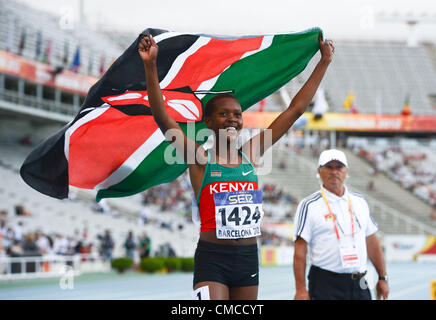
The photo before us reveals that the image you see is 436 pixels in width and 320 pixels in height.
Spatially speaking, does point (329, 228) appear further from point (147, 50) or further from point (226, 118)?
point (147, 50)

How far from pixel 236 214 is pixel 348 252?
1693mm

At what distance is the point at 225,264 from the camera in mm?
3914

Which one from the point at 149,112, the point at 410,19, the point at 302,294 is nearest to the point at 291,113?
the point at 149,112

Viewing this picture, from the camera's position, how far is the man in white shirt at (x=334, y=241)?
530cm

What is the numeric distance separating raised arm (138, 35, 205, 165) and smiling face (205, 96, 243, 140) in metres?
0.20

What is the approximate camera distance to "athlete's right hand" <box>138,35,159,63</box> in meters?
3.97

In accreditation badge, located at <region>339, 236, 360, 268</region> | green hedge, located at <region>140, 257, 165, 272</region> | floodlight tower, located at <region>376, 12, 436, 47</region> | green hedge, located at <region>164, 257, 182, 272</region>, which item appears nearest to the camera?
accreditation badge, located at <region>339, 236, 360, 268</region>

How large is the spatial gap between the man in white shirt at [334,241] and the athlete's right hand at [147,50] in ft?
6.98

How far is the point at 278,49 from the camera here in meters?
5.55

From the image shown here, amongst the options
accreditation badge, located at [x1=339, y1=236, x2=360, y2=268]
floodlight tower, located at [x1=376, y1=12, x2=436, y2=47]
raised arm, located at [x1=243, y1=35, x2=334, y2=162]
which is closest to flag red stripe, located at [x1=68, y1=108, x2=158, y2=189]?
raised arm, located at [x1=243, y1=35, x2=334, y2=162]

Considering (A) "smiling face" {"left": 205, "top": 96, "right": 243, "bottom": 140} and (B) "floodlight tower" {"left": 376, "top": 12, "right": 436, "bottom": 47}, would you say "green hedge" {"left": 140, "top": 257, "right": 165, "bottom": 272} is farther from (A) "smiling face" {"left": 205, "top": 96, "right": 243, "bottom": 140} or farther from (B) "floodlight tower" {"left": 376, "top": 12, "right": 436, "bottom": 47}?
(B) "floodlight tower" {"left": 376, "top": 12, "right": 436, "bottom": 47}

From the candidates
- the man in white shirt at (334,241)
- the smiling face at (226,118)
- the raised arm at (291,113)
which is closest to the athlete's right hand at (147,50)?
the smiling face at (226,118)

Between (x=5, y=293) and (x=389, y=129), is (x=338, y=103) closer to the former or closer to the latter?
(x=389, y=129)

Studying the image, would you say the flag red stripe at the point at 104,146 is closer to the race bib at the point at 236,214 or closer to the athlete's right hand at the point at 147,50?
the athlete's right hand at the point at 147,50
